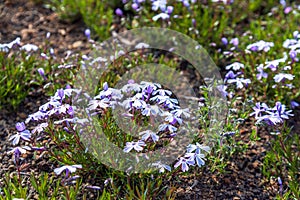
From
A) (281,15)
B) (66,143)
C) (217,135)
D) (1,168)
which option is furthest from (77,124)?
(281,15)

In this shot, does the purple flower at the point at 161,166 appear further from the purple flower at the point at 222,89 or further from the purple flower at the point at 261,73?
the purple flower at the point at 261,73

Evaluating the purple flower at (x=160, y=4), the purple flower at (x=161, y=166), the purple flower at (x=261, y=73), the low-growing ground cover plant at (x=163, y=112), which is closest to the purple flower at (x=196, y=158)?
the low-growing ground cover plant at (x=163, y=112)

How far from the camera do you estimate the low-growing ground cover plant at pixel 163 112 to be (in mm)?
2857

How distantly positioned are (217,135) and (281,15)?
6.07 feet

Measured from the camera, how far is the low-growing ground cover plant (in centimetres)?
286

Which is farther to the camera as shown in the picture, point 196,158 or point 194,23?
point 194,23

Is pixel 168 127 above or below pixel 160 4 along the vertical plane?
below

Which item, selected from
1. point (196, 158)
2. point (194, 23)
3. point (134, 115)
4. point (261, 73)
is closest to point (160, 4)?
point (194, 23)

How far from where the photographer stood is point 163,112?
2885 millimetres

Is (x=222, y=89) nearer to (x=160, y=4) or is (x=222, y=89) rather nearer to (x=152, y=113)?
(x=152, y=113)

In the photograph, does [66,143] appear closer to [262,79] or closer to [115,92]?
[115,92]

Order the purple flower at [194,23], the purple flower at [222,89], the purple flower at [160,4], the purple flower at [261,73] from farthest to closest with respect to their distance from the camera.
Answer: the purple flower at [194,23] < the purple flower at [160,4] < the purple flower at [261,73] < the purple flower at [222,89]

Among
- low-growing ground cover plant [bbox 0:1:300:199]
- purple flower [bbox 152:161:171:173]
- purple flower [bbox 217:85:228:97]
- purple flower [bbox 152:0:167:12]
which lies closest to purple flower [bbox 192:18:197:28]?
low-growing ground cover plant [bbox 0:1:300:199]

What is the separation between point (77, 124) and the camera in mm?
3072
